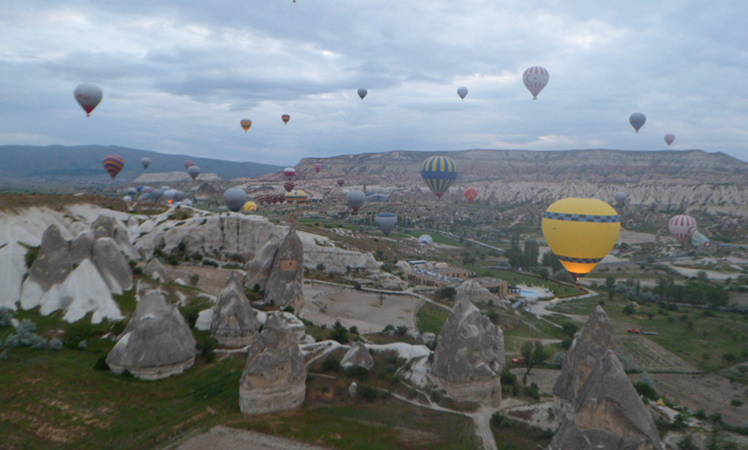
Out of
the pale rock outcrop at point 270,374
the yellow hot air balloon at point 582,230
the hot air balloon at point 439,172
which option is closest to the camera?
the pale rock outcrop at point 270,374

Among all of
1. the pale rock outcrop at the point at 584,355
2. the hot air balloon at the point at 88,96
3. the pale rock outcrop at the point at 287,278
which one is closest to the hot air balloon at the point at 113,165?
the hot air balloon at the point at 88,96

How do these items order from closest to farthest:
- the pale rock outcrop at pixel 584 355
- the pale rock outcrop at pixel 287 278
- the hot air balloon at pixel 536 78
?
the pale rock outcrop at pixel 584 355 < the pale rock outcrop at pixel 287 278 < the hot air balloon at pixel 536 78

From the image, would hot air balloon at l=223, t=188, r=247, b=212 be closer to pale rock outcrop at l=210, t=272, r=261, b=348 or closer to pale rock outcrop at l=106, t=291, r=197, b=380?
pale rock outcrop at l=210, t=272, r=261, b=348

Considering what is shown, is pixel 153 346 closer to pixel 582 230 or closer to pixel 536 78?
pixel 582 230

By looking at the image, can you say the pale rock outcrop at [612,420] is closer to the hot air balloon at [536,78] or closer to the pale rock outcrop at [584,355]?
the pale rock outcrop at [584,355]

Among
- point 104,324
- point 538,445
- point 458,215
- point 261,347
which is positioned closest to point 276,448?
point 261,347

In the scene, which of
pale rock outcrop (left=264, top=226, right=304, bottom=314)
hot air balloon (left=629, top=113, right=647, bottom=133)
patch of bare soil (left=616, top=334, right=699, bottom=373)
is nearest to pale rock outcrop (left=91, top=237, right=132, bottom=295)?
pale rock outcrop (left=264, top=226, right=304, bottom=314)

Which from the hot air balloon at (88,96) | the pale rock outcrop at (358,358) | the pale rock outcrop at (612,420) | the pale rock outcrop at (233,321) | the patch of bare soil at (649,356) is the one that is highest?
the hot air balloon at (88,96)
